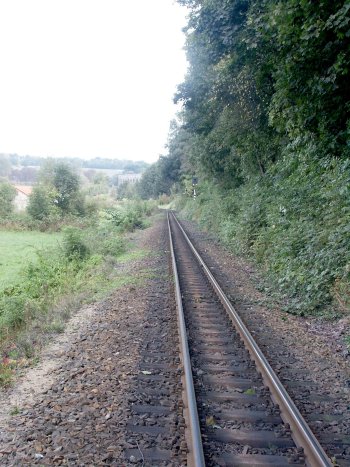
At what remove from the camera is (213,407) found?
4.57 meters

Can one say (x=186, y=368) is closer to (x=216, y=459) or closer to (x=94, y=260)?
(x=216, y=459)

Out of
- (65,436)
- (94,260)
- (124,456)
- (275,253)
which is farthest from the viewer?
(94,260)

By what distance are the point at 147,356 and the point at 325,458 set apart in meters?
3.10

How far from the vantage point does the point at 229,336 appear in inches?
269

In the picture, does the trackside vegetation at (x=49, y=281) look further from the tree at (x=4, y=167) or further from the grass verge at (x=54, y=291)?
the tree at (x=4, y=167)

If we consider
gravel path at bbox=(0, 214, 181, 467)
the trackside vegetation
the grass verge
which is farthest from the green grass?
gravel path at bbox=(0, 214, 181, 467)

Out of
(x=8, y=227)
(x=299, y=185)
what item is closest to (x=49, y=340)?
(x=299, y=185)

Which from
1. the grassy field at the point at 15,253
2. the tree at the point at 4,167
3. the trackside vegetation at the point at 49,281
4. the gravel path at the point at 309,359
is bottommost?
the grassy field at the point at 15,253

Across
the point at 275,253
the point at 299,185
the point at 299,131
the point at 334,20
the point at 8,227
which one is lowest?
the point at 8,227

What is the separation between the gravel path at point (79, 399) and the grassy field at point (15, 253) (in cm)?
810

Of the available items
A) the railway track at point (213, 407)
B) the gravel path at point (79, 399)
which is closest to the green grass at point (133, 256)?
the gravel path at point (79, 399)

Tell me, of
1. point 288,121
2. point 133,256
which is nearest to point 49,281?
point 133,256

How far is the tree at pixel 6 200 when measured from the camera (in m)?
41.3

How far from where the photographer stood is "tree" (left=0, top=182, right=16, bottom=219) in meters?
41.3
